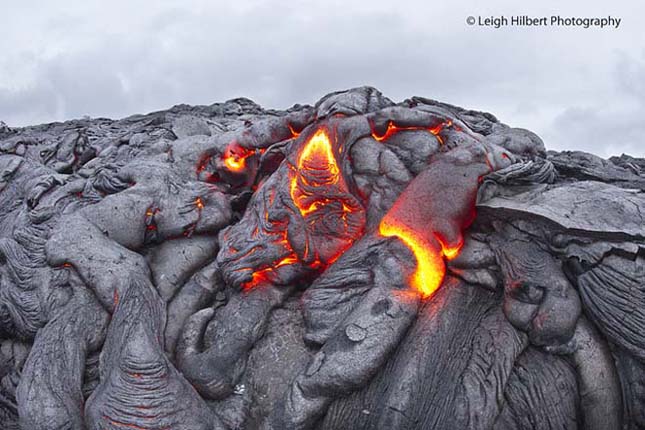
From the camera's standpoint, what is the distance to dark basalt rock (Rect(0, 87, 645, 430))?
12.3ft

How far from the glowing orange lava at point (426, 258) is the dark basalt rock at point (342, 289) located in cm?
2

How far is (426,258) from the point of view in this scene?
4.23 metres

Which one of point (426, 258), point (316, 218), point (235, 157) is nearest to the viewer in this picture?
point (426, 258)

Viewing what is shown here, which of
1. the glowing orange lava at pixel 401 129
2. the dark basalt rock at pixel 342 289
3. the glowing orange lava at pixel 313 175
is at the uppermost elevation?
the glowing orange lava at pixel 401 129

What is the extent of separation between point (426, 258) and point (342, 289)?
69 cm

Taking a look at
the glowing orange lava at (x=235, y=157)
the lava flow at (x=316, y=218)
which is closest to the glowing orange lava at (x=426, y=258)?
the lava flow at (x=316, y=218)

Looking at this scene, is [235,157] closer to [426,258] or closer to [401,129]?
[401,129]

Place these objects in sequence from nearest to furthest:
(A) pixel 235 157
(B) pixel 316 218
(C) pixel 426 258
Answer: (C) pixel 426 258 < (B) pixel 316 218 < (A) pixel 235 157

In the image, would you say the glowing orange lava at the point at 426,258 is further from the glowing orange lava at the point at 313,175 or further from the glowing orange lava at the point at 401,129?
the glowing orange lava at the point at 401,129

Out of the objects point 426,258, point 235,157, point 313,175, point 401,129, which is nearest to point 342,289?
point 426,258

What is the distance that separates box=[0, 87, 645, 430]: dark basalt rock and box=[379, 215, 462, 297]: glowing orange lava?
0.02m

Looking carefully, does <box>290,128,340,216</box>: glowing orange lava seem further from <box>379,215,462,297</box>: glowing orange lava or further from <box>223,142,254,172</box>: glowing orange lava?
<box>223,142,254,172</box>: glowing orange lava

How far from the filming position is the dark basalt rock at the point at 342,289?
3.74 meters

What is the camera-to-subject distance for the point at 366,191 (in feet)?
15.6
